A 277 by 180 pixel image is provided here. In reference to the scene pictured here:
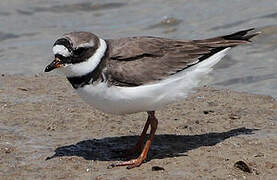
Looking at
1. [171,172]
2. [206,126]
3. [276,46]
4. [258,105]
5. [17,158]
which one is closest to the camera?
[171,172]

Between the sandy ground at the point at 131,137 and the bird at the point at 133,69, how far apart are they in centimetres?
39

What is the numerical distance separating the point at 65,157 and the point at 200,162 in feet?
5.25

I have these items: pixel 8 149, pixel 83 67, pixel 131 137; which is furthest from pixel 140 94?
pixel 8 149

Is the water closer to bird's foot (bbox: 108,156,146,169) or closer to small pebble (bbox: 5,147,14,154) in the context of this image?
bird's foot (bbox: 108,156,146,169)

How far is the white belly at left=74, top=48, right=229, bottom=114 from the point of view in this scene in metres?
6.94

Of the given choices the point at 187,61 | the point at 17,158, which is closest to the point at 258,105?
the point at 187,61

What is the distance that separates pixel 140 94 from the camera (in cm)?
707

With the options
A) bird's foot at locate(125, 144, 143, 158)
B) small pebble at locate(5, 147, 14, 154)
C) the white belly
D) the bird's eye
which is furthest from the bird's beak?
bird's foot at locate(125, 144, 143, 158)

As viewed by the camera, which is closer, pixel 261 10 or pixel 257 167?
pixel 257 167

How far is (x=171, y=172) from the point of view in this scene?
22.5 ft

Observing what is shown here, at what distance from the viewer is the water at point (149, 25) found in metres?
12.1

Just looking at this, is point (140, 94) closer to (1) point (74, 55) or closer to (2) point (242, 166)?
(1) point (74, 55)

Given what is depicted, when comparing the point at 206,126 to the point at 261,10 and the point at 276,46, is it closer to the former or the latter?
the point at 276,46

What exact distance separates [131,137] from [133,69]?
1315 mm
